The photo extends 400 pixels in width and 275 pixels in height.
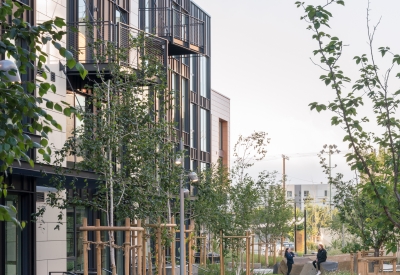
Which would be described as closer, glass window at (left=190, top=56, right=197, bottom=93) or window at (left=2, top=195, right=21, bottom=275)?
window at (left=2, top=195, right=21, bottom=275)

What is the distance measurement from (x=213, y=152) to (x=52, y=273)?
35213mm

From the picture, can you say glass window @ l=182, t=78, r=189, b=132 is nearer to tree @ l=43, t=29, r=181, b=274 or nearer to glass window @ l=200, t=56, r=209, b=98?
glass window @ l=200, t=56, r=209, b=98

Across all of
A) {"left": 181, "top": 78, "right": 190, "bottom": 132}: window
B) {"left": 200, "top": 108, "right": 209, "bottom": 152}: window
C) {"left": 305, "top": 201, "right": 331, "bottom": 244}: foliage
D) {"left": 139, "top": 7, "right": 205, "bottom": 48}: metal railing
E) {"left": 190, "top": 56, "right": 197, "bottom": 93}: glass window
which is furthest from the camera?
{"left": 305, "top": 201, "right": 331, "bottom": 244}: foliage

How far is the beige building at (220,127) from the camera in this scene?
56281mm

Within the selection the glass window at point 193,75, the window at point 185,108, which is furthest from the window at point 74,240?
the glass window at point 193,75

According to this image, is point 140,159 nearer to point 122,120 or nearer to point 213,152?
point 122,120

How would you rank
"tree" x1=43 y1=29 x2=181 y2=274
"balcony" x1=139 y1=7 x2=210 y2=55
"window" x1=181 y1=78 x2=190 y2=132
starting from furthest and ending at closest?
"window" x1=181 y1=78 x2=190 y2=132, "balcony" x1=139 y1=7 x2=210 y2=55, "tree" x1=43 y1=29 x2=181 y2=274

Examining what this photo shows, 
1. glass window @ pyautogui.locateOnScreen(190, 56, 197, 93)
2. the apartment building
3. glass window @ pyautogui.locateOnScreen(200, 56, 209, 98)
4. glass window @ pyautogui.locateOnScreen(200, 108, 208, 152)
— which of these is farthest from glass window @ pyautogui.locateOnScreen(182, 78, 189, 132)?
the apartment building

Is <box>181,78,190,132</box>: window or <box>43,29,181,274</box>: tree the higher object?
<box>181,78,190,132</box>: window

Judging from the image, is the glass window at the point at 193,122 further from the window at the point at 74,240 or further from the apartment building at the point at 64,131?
the window at the point at 74,240

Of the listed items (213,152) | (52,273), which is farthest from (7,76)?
(213,152)

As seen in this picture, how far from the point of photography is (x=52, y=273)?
821 inches

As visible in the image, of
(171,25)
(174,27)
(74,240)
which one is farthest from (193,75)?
(74,240)

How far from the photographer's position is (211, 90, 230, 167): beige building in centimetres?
5628
